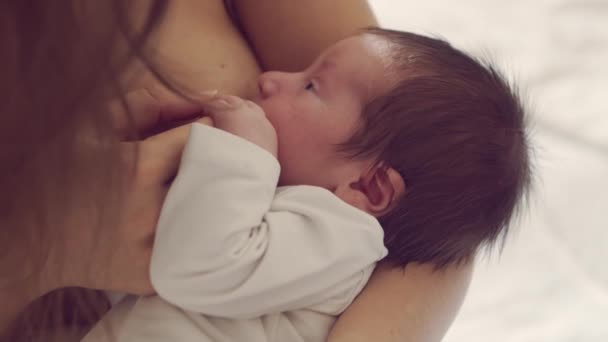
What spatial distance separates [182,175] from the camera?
618 mm

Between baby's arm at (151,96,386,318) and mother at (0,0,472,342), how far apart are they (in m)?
0.02

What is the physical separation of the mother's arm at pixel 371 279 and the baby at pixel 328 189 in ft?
0.07

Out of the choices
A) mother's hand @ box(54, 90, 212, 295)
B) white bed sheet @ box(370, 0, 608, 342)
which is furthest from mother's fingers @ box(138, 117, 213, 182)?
white bed sheet @ box(370, 0, 608, 342)

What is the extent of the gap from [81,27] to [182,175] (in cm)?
23

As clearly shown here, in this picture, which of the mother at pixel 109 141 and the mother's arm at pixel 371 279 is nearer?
the mother at pixel 109 141

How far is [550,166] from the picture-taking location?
1195 millimetres

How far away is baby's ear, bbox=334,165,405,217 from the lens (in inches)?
28.6

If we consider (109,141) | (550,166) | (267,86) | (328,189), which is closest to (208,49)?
(267,86)

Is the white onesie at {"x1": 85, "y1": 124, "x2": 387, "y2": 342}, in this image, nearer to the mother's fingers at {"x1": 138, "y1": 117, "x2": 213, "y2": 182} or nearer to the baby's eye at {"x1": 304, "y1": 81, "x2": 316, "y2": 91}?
the mother's fingers at {"x1": 138, "y1": 117, "x2": 213, "y2": 182}

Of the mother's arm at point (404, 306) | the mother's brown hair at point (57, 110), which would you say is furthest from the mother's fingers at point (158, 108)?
the mother's arm at point (404, 306)

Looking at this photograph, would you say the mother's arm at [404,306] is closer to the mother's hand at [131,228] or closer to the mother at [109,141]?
the mother at [109,141]

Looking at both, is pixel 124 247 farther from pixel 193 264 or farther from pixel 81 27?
pixel 81 27

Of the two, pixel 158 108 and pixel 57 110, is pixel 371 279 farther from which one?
pixel 57 110

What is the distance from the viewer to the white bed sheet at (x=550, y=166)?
1041 mm
